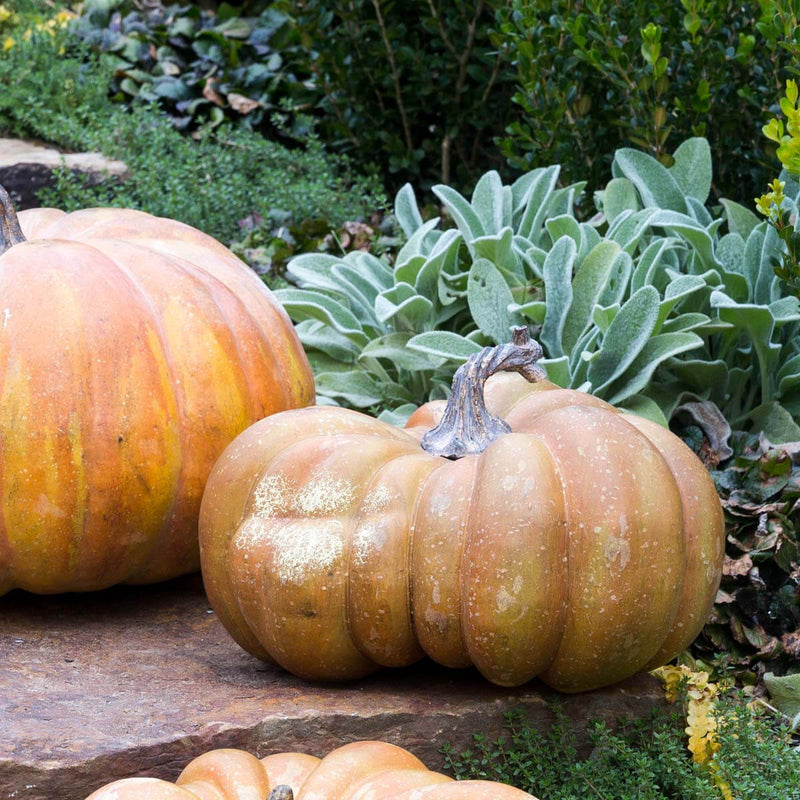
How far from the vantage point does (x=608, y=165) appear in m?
4.88

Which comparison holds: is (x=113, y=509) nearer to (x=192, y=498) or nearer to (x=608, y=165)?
(x=192, y=498)

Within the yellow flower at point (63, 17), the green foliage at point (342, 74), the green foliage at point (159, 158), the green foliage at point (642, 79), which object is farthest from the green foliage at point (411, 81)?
the yellow flower at point (63, 17)

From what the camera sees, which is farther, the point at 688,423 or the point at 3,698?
the point at 688,423

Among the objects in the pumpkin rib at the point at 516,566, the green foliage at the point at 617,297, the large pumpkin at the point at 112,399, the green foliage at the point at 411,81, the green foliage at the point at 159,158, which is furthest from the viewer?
the green foliage at the point at 411,81

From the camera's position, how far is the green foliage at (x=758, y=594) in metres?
2.85

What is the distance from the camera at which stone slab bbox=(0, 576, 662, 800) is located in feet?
6.79

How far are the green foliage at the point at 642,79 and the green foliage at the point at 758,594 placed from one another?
5.34 ft

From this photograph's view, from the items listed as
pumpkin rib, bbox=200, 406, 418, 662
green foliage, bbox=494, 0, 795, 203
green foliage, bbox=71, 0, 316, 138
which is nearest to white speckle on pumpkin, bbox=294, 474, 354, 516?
pumpkin rib, bbox=200, 406, 418, 662

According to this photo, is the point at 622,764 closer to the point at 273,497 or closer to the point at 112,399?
the point at 273,497

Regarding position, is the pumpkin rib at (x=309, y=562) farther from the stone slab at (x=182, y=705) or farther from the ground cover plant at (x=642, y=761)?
the ground cover plant at (x=642, y=761)

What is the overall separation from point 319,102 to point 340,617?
15.0 feet

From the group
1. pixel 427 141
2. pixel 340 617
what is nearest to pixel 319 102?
pixel 427 141

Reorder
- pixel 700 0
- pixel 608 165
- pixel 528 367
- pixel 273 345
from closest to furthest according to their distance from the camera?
pixel 528 367 → pixel 273 345 → pixel 700 0 → pixel 608 165

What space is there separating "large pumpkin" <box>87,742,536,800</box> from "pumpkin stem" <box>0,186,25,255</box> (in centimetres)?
140
